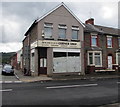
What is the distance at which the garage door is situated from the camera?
2120 cm

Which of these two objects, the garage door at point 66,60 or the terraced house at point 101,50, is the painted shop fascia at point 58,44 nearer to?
the garage door at point 66,60

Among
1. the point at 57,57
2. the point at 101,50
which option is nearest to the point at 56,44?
the point at 57,57

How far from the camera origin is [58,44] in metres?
21.3

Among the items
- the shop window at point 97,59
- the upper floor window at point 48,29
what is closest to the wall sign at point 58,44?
the upper floor window at point 48,29

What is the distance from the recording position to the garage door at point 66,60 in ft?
69.6

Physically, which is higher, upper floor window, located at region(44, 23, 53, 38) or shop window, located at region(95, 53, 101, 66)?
upper floor window, located at region(44, 23, 53, 38)

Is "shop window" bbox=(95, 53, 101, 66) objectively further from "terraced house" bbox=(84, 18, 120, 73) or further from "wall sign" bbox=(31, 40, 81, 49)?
"wall sign" bbox=(31, 40, 81, 49)

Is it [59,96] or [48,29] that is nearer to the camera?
[59,96]

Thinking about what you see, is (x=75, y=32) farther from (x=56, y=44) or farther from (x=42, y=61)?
(x=42, y=61)

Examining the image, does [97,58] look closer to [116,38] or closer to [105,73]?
[105,73]

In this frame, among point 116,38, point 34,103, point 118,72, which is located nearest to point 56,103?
point 34,103

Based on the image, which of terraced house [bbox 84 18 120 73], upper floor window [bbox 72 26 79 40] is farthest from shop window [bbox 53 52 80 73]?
terraced house [bbox 84 18 120 73]

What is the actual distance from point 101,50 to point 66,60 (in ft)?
21.2

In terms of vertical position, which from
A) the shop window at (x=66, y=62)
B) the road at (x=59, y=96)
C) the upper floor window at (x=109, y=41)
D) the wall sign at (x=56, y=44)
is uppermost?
the upper floor window at (x=109, y=41)
